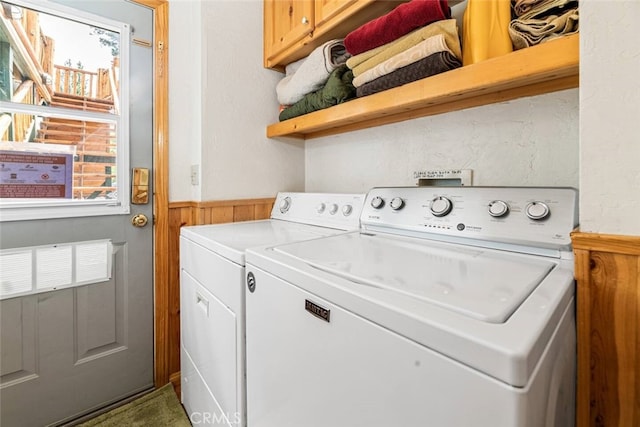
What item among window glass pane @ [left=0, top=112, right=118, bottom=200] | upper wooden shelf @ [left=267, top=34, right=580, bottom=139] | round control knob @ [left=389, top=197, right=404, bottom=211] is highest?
upper wooden shelf @ [left=267, top=34, right=580, bottom=139]

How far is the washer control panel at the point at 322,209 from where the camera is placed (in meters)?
1.32

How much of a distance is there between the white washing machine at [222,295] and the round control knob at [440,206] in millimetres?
355

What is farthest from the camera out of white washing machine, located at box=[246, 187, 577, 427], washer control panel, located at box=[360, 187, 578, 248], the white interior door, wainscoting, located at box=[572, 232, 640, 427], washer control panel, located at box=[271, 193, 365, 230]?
washer control panel, located at box=[271, 193, 365, 230]

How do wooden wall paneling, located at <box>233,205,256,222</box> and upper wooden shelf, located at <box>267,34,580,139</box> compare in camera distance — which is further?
wooden wall paneling, located at <box>233,205,256,222</box>

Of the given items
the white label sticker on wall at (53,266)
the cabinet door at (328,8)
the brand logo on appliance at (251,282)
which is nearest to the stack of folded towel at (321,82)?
the cabinet door at (328,8)

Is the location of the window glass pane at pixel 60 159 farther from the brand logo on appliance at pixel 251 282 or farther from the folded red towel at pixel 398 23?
the folded red towel at pixel 398 23

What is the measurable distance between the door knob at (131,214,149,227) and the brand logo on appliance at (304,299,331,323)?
122cm

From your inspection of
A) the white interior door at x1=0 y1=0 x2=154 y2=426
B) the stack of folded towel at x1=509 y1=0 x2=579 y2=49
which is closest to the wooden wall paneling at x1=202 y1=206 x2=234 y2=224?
the white interior door at x1=0 y1=0 x2=154 y2=426

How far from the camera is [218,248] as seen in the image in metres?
1.04

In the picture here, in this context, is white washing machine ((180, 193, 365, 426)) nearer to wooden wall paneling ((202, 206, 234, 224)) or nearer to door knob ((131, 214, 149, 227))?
wooden wall paneling ((202, 206, 234, 224))

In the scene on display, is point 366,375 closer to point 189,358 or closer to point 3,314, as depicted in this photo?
point 189,358

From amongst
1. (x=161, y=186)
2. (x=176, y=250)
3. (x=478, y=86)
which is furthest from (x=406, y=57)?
(x=176, y=250)

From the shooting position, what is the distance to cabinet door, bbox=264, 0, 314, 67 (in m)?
1.47

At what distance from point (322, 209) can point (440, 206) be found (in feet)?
2.01
